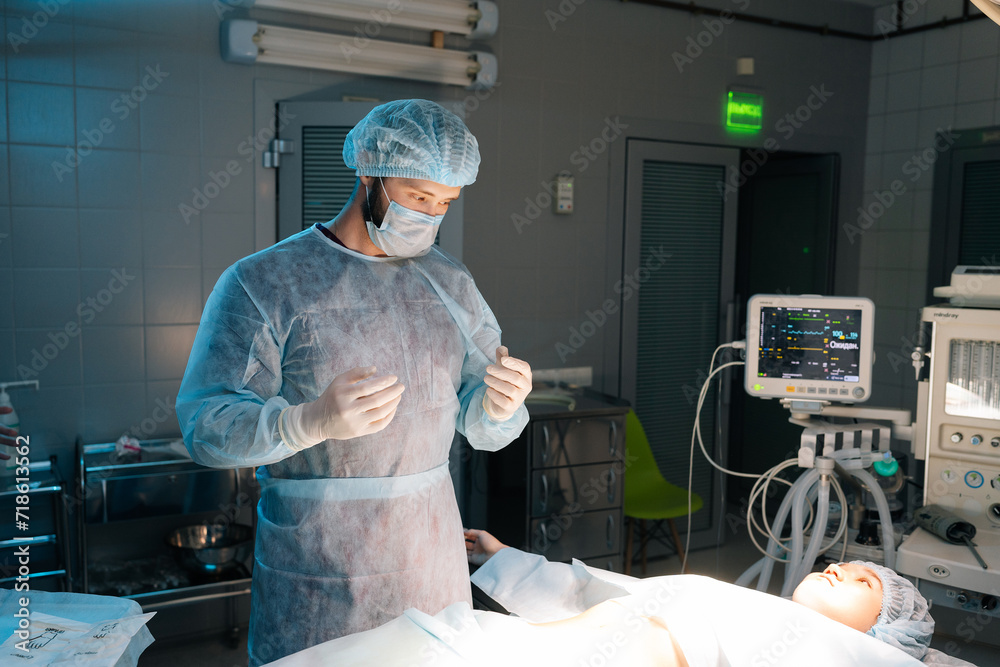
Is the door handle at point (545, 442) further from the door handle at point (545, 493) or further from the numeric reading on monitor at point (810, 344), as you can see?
the numeric reading on monitor at point (810, 344)

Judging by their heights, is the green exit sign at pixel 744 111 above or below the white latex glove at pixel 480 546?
above

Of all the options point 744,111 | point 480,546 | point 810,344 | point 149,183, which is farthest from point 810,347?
point 149,183

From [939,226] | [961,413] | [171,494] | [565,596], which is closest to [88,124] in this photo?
[171,494]

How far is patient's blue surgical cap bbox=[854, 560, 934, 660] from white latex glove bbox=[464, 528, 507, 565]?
2.75ft

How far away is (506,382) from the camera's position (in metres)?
1.54

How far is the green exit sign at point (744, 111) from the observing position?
4027 mm

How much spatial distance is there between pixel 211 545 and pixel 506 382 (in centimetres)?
194

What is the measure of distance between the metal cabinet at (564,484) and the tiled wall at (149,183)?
0.57 m

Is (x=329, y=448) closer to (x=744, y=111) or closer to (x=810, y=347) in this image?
(x=810, y=347)

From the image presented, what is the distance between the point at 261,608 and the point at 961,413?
6.85ft

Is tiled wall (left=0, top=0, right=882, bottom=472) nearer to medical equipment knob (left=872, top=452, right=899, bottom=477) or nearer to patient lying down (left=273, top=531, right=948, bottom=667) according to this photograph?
medical equipment knob (left=872, top=452, right=899, bottom=477)

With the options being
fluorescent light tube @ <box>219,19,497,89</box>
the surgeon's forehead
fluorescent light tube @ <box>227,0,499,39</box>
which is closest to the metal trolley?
fluorescent light tube @ <box>219,19,497,89</box>

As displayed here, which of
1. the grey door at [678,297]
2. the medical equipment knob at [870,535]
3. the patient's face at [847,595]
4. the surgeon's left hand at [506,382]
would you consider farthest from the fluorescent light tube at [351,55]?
the patient's face at [847,595]

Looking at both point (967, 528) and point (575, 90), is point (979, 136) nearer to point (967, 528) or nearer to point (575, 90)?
point (575, 90)
